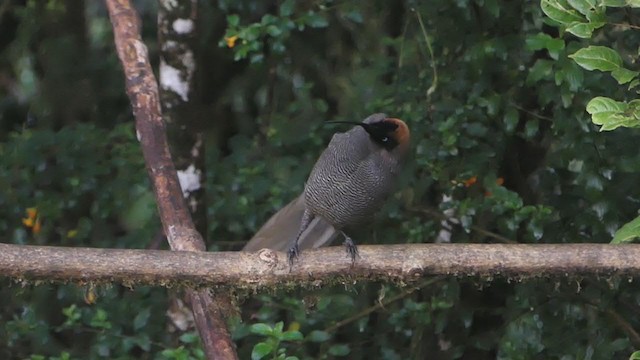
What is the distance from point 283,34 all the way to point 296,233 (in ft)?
2.31

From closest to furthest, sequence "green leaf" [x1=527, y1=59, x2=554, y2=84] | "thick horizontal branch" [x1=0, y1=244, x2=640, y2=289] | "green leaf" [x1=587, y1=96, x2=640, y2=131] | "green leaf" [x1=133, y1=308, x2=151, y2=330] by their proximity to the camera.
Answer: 1. "green leaf" [x1=587, y1=96, x2=640, y2=131]
2. "thick horizontal branch" [x1=0, y1=244, x2=640, y2=289]
3. "green leaf" [x1=527, y1=59, x2=554, y2=84]
4. "green leaf" [x1=133, y1=308, x2=151, y2=330]

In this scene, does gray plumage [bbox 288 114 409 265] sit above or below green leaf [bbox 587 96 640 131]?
below

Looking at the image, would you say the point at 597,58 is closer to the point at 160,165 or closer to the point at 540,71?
the point at 540,71

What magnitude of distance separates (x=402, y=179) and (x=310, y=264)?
1289 millimetres

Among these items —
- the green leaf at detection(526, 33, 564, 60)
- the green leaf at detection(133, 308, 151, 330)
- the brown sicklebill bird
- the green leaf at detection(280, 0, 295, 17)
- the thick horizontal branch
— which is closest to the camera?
the thick horizontal branch

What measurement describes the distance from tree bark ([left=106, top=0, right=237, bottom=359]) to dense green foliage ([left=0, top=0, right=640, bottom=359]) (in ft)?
0.55

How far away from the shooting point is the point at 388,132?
11.5 feet

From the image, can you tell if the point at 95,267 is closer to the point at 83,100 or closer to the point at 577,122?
the point at 577,122

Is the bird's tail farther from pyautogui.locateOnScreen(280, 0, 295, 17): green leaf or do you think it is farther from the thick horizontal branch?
the thick horizontal branch

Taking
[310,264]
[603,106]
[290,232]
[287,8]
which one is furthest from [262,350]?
[287,8]

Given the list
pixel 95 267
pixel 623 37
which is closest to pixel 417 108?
pixel 623 37

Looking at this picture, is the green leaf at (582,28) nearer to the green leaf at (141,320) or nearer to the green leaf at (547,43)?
the green leaf at (547,43)

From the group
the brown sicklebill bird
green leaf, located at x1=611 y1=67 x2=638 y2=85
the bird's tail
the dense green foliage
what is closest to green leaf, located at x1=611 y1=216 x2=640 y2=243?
green leaf, located at x1=611 y1=67 x2=638 y2=85

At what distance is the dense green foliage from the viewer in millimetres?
3393
